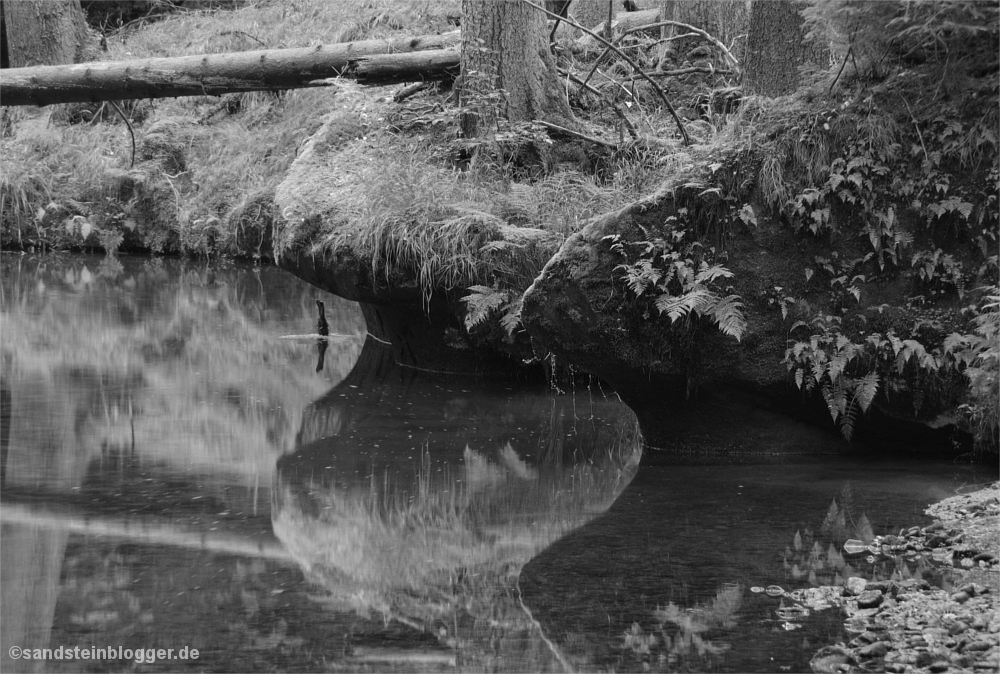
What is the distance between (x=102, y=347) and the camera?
11547 millimetres

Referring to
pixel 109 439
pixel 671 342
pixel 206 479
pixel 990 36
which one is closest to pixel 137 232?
pixel 109 439

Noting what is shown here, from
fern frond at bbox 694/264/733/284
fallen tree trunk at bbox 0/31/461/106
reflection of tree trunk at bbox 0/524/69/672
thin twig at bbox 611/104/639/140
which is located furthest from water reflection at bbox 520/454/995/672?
fallen tree trunk at bbox 0/31/461/106

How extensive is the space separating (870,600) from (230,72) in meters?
10.3

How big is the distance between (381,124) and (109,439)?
561 cm

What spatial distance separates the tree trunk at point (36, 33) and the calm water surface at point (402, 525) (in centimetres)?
1370

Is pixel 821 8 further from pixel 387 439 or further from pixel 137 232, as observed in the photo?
pixel 137 232

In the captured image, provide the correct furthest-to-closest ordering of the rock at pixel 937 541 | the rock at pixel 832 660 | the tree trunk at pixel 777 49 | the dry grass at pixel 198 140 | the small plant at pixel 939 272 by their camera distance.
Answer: the dry grass at pixel 198 140
the tree trunk at pixel 777 49
the small plant at pixel 939 272
the rock at pixel 937 541
the rock at pixel 832 660

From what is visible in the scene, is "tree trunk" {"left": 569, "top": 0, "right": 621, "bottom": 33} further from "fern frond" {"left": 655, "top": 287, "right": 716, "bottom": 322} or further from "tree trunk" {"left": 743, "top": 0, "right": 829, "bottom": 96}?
"fern frond" {"left": 655, "top": 287, "right": 716, "bottom": 322}

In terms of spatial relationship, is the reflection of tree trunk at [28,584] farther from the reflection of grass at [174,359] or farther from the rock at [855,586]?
the rock at [855,586]

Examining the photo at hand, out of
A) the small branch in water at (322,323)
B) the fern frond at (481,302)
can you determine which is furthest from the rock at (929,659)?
A: the small branch in water at (322,323)

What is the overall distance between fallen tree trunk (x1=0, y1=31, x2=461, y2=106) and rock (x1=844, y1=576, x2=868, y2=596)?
8726 millimetres

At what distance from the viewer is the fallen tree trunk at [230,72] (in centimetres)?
1211

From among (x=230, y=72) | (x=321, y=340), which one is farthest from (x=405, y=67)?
(x=321, y=340)

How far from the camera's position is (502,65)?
35.6 ft
